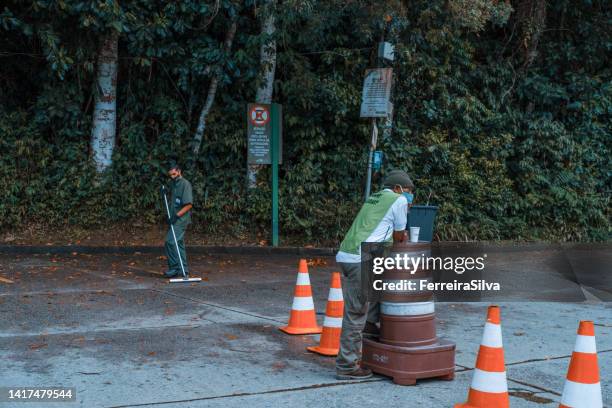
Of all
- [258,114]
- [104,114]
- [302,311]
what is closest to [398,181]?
[302,311]

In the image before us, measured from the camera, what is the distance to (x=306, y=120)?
1773 centimetres

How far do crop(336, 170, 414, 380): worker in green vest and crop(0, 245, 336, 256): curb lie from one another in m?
9.33

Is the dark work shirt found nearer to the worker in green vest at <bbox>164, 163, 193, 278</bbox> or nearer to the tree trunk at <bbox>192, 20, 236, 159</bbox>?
the worker in green vest at <bbox>164, 163, 193, 278</bbox>

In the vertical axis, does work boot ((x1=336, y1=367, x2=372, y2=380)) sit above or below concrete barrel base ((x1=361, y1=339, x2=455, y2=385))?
below

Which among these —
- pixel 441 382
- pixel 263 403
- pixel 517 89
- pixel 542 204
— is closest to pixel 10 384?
pixel 263 403

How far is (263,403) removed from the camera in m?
5.50

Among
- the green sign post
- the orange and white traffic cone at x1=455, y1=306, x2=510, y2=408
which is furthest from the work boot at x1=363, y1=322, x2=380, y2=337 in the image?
the green sign post

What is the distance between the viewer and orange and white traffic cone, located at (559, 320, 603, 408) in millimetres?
4727

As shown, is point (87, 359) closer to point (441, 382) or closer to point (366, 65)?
point (441, 382)

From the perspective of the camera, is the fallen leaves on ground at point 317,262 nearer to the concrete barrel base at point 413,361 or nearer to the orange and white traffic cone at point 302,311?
the orange and white traffic cone at point 302,311

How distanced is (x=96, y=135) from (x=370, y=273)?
12.6 meters

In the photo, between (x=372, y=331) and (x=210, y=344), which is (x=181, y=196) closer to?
(x=210, y=344)

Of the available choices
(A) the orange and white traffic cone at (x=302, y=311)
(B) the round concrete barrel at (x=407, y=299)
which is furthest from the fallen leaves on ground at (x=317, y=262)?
(B) the round concrete barrel at (x=407, y=299)

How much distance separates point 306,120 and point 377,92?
9.64 ft
